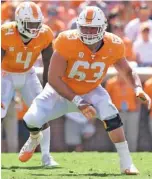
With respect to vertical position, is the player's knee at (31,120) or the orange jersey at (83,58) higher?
the orange jersey at (83,58)

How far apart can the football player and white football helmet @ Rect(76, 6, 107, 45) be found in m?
0.98

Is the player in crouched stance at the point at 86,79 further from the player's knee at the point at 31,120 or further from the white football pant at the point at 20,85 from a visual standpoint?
the white football pant at the point at 20,85

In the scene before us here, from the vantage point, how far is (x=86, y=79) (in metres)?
7.60

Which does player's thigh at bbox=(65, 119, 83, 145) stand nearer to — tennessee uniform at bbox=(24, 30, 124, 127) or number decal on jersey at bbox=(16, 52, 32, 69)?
number decal on jersey at bbox=(16, 52, 32, 69)

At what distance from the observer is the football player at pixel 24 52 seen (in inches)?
325

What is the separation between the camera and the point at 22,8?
8.32 metres

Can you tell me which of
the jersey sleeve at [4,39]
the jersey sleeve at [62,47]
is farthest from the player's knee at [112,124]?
the jersey sleeve at [4,39]

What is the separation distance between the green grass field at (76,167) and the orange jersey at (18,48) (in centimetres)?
111

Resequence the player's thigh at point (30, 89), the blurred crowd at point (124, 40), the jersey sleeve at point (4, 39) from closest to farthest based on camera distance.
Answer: the jersey sleeve at point (4, 39) → the player's thigh at point (30, 89) → the blurred crowd at point (124, 40)

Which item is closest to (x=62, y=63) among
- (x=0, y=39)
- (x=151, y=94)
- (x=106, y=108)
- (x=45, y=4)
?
(x=106, y=108)

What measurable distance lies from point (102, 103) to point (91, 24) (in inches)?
30.0

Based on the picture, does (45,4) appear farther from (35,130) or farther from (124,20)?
(35,130)

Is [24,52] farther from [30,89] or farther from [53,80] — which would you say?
[53,80]

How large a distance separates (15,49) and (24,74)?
1.14 ft
